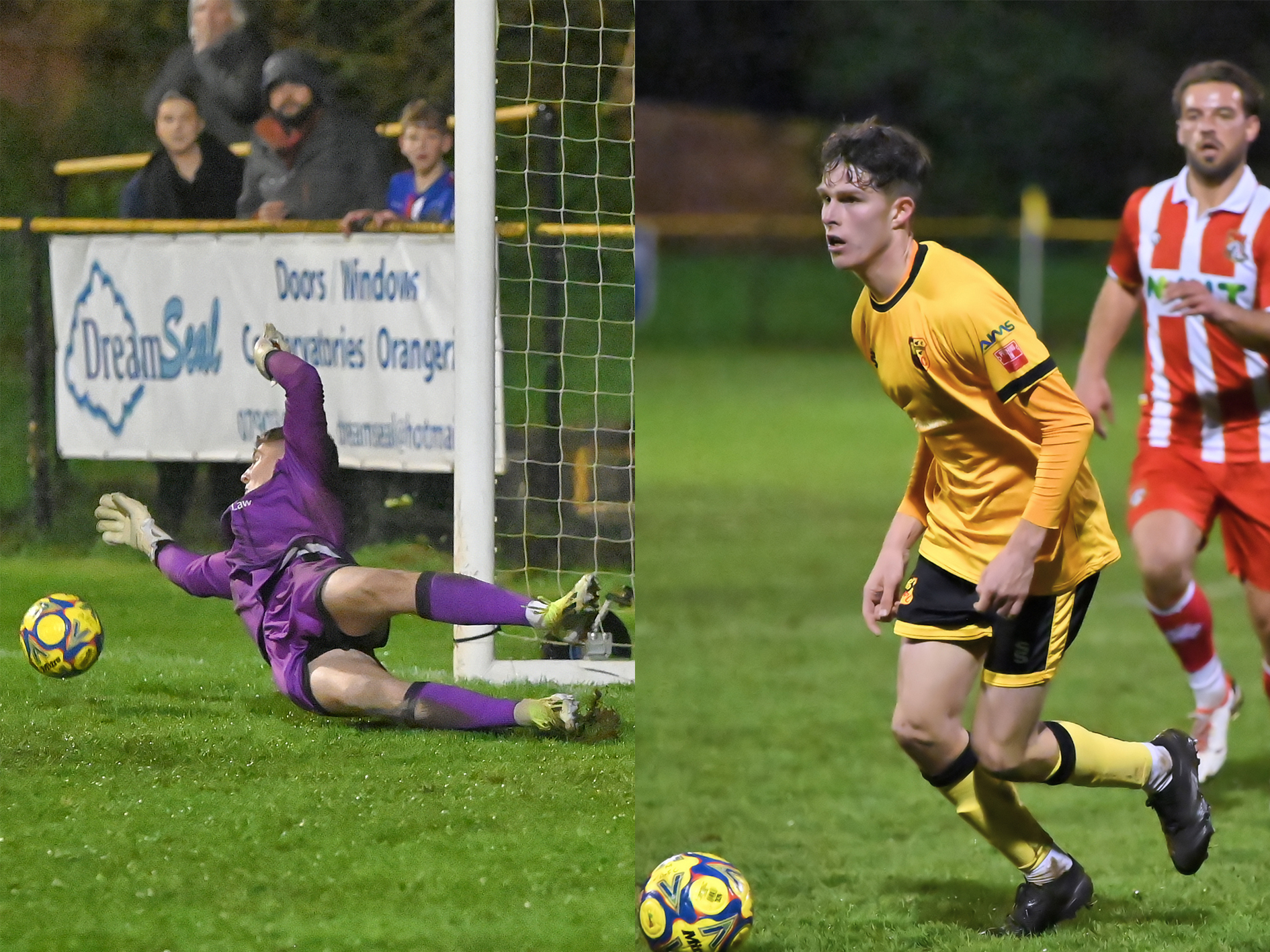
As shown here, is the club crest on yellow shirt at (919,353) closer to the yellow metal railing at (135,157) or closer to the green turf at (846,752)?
the yellow metal railing at (135,157)

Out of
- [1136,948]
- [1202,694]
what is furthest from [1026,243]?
[1136,948]

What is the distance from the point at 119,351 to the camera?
3.96 meters

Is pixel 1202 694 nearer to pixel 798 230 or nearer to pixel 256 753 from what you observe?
pixel 256 753

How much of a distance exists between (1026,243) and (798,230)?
4010 mm

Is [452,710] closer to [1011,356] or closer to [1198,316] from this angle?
[1011,356]

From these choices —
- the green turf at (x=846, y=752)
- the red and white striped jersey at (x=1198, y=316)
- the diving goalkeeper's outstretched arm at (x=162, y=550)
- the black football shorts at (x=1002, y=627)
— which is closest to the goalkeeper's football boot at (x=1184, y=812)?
the green turf at (x=846, y=752)

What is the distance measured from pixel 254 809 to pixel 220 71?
169cm

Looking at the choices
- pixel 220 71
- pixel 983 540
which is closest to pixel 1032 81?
pixel 983 540

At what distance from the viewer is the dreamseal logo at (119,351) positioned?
12.8 feet

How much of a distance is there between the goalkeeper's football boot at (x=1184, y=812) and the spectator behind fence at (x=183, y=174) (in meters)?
2.66

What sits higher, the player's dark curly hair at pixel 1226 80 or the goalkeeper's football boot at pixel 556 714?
the player's dark curly hair at pixel 1226 80

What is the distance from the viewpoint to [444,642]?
391cm

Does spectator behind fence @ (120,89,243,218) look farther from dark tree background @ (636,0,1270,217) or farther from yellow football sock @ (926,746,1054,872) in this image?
dark tree background @ (636,0,1270,217)

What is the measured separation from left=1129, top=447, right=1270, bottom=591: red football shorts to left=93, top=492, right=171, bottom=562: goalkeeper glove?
3.15 meters
